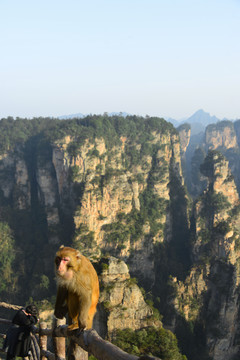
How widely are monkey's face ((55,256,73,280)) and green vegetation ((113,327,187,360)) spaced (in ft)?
47.9

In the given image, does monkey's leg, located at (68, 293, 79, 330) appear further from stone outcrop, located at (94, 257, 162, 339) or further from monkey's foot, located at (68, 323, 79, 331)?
stone outcrop, located at (94, 257, 162, 339)

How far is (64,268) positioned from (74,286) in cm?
32

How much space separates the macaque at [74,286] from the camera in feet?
16.4

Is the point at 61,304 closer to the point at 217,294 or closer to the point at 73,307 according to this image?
the point at 73,307

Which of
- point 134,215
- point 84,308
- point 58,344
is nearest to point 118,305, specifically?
point 58,344

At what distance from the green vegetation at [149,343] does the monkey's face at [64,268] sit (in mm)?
14611

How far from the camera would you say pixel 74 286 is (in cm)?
508

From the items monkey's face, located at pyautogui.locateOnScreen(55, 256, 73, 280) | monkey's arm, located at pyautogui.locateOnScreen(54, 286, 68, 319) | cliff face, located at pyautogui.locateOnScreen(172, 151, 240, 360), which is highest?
monkey's face, located at pyautogui.locateOnScreen(55, 256, 73, 280)

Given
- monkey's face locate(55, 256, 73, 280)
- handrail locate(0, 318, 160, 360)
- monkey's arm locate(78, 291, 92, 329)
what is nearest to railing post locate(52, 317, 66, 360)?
handrail locate(0, 318, 160, 360)

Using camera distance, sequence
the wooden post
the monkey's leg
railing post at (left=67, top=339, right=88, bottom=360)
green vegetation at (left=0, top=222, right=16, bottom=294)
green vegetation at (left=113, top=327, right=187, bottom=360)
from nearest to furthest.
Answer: railing post at (left=67, top=339, right=88, bottom=360) < the monkey's leg < the wooden post < green vegetation at (left=113, top=327, right=187, bottom=360) < green vegetation at (left=0, top=222, right=16, bottom=294)

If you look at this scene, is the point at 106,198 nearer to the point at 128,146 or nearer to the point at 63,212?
the point at 63,212

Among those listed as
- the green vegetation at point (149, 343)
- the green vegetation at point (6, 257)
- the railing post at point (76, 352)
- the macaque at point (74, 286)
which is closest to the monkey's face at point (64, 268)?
the macaque at point (74, 286)

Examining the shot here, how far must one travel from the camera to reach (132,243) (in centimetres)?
4938

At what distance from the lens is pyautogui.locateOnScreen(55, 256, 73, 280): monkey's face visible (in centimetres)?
516
